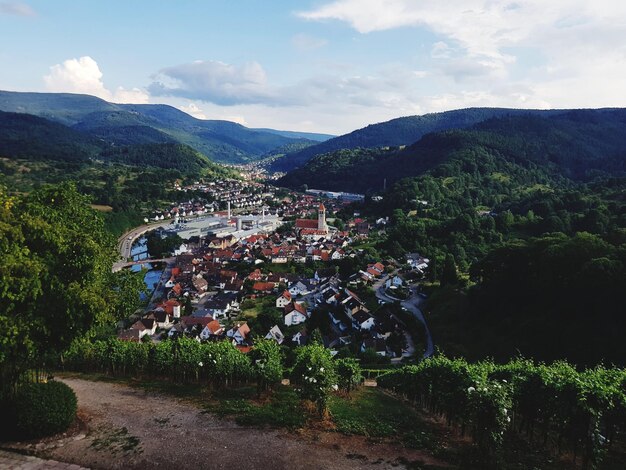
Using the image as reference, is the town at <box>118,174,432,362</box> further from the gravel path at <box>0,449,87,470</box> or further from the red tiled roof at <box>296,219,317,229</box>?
the gravel path at <box>0,449,87,470</box>

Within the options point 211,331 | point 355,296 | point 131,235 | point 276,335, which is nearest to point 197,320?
point 211,331

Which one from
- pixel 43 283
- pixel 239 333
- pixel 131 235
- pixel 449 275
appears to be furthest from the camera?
pixel 131 235

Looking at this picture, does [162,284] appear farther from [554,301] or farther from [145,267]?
[554,301]

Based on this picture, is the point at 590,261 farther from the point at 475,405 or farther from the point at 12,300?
the point at 12,300

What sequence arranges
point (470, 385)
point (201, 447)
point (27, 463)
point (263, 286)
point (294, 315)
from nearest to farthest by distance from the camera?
point (27, 463)
point (201, 447)
point (470, 385)
point (294, 315)
point (263, 286)

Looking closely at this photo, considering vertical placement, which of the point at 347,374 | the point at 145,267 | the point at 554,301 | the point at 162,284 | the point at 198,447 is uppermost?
the point at 198,447

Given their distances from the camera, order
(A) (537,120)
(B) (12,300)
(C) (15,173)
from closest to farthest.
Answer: (B) (12,300) → (C) (15,173) → (A) (537,120)

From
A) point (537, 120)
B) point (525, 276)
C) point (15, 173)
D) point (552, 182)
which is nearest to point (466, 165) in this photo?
point (552, 182)

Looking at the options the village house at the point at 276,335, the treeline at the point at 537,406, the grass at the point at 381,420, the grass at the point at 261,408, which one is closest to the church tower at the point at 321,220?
the village house at the point at 276,335
